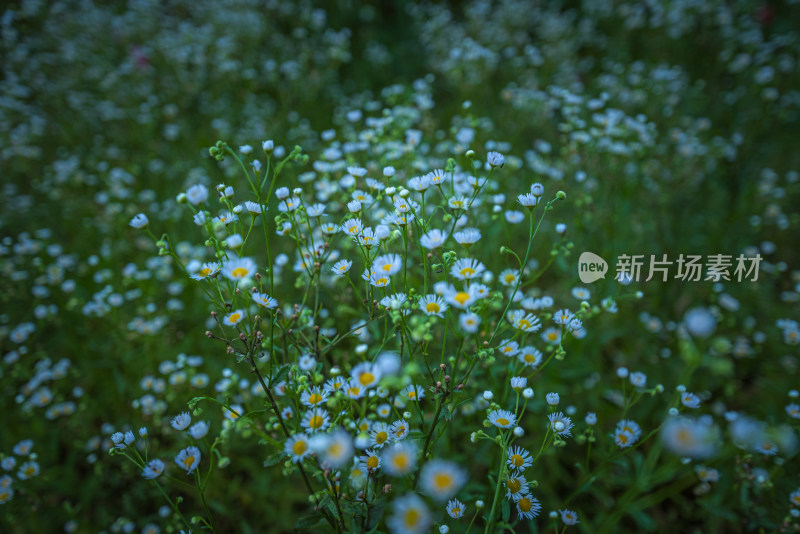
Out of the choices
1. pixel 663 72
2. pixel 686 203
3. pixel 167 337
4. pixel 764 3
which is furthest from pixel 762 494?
pixel 764 3

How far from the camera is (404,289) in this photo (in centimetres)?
124

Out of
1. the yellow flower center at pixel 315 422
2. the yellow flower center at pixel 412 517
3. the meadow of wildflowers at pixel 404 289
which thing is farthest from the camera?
the meadow of wildflowers at pixel 404 289

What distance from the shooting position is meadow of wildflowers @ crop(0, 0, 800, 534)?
1183mm

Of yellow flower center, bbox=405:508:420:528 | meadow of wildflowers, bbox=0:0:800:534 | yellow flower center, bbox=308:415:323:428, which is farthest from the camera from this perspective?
meadow of wildflowers, bbox=0:0:800:534

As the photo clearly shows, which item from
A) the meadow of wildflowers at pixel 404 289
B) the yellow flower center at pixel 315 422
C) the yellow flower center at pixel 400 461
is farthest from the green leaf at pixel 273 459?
the yellow flower center at pixel 400 461

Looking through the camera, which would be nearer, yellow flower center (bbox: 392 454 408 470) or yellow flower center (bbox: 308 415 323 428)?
yellow flower center (bbox: 392 454 408 470)

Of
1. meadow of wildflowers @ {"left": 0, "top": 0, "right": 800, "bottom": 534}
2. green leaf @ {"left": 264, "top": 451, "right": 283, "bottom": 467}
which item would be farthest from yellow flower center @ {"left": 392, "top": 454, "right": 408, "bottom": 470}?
green leaf @ {"left": 264, "top": 451, "right": 283, "bottom": 467}

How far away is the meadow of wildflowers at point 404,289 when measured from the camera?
1.18 meters

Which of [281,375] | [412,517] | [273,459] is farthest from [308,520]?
[412,517]

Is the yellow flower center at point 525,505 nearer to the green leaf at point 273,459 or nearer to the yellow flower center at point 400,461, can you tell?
the yellow flower center at point 400,461

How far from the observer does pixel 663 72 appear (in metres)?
3.64

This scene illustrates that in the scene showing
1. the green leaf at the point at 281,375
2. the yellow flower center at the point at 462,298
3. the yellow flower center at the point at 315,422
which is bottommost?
the yellow flower center at the point at 315,422

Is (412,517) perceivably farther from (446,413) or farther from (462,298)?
(462,298)

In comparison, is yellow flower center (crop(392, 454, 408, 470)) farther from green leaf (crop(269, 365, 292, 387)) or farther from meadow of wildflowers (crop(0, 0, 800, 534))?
green leaf (crop(269, 365, 292, 387))
